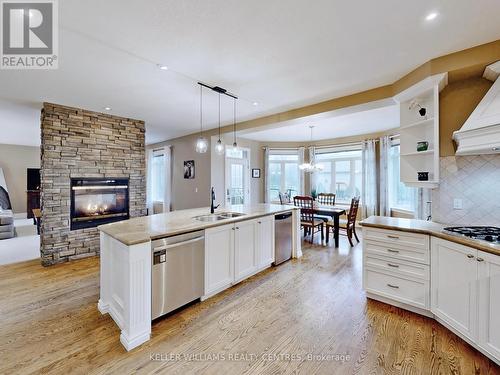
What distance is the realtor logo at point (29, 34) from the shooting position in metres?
1.78

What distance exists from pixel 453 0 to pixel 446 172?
1.69 meters

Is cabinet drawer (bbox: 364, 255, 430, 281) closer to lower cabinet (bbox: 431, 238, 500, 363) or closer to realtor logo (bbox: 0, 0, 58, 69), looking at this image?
lower cabinet (bbox: 431, 238, 500, 363)

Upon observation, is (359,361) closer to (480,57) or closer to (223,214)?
(223,214)

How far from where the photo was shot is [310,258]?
4.09m

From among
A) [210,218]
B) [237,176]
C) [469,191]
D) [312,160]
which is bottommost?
[210,218]

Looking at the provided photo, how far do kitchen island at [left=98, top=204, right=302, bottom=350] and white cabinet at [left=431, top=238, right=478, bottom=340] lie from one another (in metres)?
2.01

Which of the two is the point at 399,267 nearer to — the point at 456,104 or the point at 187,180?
the point at 456,104

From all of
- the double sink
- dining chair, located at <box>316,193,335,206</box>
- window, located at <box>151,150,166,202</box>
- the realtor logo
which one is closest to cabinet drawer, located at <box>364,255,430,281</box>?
the double sink

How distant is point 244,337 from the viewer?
207 centimetres

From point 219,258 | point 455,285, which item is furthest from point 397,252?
point 219,258

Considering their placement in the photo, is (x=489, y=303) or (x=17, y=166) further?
(x=17, y=166)

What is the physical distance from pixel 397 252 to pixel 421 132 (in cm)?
157

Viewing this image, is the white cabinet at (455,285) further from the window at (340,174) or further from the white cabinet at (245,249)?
the window at (340,174)

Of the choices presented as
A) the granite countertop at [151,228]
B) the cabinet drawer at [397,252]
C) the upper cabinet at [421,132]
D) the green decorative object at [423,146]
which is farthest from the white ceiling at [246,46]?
the cabinet drawer at [397,252]
